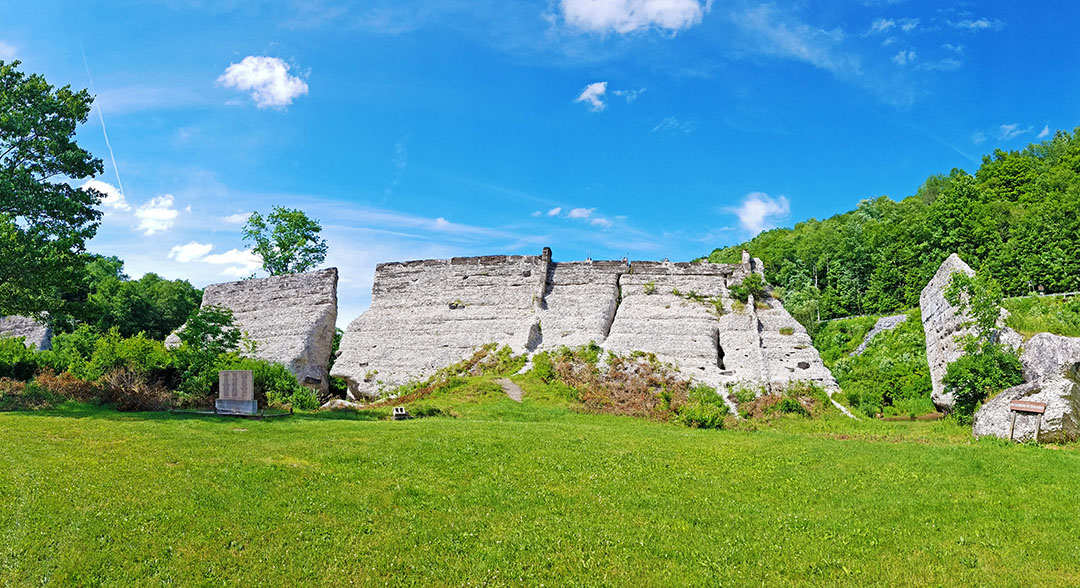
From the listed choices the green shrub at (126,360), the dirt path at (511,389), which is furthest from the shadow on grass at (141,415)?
the dirt path at (511,389)

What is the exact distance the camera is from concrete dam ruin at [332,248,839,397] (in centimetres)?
2619

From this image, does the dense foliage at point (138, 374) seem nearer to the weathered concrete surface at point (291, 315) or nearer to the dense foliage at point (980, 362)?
the weathered concrete surface at point (291, 315)

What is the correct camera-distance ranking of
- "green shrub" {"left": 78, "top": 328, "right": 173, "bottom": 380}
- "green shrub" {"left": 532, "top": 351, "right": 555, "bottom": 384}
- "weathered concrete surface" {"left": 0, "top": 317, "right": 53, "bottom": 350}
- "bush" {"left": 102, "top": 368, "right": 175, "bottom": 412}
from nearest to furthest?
"bush" {"left": 102, "top": 368, "right": 175, "bottom": 412}, "green shrub" {"left": 78, "top": 328, "right": 173, "bottom": 380}, "green shrub" {"left": 532, "top": 351, "right": 555, "bottom": 384}, "weathered concrete surface" {"left": 0, "top": 317, "right": 53, "bottom": 350}

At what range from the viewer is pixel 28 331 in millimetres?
36688

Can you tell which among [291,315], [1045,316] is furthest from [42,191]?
[1045,316]

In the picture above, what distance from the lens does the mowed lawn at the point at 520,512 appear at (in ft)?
23.8

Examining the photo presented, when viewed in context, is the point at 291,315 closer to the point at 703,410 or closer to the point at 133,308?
the point at 133,308

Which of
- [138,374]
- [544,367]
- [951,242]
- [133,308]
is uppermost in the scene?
[951,242]

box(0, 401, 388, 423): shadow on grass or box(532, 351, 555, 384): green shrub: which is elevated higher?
box(532, 351, 555, 384): green shrub

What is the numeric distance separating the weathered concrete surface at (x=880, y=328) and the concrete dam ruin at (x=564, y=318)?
3.82 meters

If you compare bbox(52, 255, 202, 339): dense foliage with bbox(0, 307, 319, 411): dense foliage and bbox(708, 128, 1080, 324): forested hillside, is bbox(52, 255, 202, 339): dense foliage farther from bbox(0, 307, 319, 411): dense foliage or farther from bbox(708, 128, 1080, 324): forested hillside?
bbox(708, 128, 1080, 324): forested hillside

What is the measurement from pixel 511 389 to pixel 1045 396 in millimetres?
15862

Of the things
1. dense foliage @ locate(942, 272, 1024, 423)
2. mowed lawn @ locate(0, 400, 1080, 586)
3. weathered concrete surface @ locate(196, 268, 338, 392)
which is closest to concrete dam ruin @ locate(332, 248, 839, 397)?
weathered concrete surface @ locate(196, 268, 338, 392)

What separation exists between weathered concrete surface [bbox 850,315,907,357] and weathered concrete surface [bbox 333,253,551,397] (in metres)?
14.1
